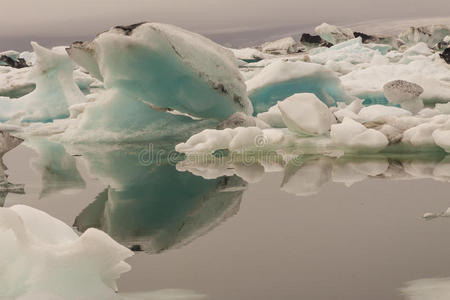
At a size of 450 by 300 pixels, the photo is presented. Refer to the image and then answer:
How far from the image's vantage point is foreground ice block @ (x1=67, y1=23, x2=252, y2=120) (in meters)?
7.54

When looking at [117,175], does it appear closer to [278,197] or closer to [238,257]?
[278,197]

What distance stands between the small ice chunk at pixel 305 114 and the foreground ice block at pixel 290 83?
293 centimetres

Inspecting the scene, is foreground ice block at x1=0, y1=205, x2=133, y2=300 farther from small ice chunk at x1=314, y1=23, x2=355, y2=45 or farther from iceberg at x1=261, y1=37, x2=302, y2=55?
iceberg at x1=261, y1=37, x2=302, y2=55

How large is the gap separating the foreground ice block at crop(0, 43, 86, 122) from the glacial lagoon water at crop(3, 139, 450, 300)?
5217mm

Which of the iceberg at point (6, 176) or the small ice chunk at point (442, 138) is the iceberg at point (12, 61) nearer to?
the iceberg at point (6, 176)

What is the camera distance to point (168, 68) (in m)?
7.65

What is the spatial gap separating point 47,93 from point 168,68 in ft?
14.9

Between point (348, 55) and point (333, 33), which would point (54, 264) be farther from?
point (333, 33)

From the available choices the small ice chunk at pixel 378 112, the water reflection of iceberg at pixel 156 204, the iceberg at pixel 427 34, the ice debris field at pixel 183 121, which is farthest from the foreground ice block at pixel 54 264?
the iceberg at pixel 427 34

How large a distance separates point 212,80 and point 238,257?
17.3ft

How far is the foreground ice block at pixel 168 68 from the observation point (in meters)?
7.54

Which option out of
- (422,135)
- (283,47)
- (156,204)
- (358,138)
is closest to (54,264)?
(156,204)

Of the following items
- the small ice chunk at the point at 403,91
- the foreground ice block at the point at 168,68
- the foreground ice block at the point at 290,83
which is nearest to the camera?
the foreground ice block at the point at 168,68

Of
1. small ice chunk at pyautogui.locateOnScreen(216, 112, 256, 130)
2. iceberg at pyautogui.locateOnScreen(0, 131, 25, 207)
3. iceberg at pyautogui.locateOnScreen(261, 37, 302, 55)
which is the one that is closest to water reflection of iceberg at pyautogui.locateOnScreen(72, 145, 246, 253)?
iceberg at pyautogui.locateOnScreen(0, 131, 25, 207)
